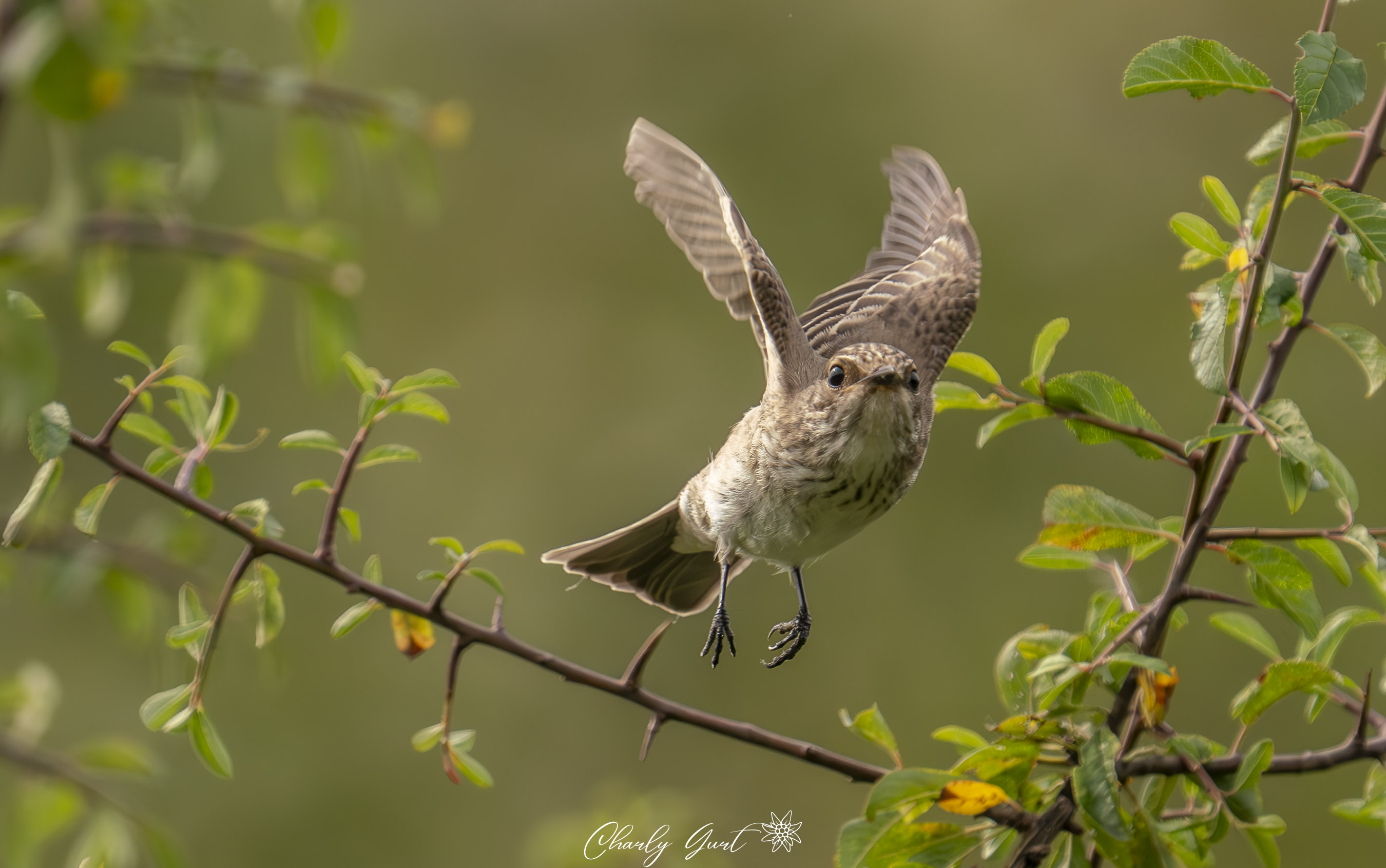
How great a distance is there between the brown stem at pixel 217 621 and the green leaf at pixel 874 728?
1006 millimetres

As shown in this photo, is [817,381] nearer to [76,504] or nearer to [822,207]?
[76,504]

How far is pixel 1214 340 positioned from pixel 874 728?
33.9 inches

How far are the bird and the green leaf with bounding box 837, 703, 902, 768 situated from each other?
797 millimetres

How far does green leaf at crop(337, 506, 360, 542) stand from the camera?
1.94 m

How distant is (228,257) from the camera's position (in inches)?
32.8

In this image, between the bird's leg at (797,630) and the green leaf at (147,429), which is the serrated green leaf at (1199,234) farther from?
the green leaf at (147,429)

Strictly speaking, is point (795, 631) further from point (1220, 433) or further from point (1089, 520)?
point (1220, 433)

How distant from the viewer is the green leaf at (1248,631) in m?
2.16

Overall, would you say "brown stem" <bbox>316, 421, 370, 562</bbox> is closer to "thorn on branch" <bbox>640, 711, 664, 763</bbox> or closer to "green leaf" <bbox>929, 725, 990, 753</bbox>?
"thorn on branch" <bbox>640, 711, 664, 763</bbox>

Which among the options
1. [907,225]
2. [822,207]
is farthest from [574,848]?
[822,207]

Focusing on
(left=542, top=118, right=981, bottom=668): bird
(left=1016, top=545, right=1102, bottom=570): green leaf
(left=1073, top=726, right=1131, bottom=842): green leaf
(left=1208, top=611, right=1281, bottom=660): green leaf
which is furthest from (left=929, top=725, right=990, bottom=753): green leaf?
(left=542, top=118, right=981, bottom=668): bird

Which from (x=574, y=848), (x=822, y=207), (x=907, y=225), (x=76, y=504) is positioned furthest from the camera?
(x=822, y=207)

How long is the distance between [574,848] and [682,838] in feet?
1.84

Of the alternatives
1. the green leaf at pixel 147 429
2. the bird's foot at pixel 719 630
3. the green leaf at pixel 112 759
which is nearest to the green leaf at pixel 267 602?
the green leaf at pixel 147 429
